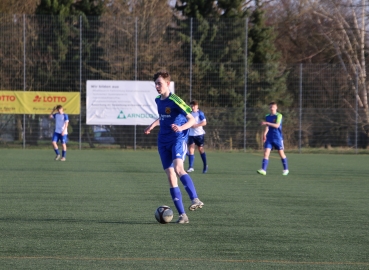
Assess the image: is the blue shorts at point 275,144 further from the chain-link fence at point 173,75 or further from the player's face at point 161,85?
the chain-link fence at point 173,75

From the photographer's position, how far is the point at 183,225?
8.32 metres

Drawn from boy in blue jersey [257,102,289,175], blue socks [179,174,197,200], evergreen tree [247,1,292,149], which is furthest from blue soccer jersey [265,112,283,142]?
evergreen tree [247,1,292,149]

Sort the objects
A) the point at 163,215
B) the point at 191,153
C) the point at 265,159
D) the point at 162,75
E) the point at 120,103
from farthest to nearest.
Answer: the point at 120,103
the point at 191,153
the point at 265,159
the point at 162,75
the point at 163,215

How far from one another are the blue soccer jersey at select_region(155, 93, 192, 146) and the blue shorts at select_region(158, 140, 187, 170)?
53 mm

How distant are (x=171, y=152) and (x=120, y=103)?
2052 cm

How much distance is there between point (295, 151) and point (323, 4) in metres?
13.3

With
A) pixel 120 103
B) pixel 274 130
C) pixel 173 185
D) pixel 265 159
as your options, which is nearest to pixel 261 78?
pixel 120 103

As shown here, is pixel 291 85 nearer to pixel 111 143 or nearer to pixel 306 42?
pixel 111 143

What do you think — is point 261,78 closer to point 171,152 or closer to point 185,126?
point 171,152

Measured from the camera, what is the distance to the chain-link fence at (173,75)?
29438 millimetres

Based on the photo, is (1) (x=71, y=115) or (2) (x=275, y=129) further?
(1) (x=71, y=115)

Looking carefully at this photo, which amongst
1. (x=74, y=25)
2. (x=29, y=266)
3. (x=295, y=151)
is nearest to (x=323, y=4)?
(x=295, y=151)

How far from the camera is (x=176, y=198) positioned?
856 centimetres

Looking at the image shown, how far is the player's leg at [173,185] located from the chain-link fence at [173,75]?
20514 mm
